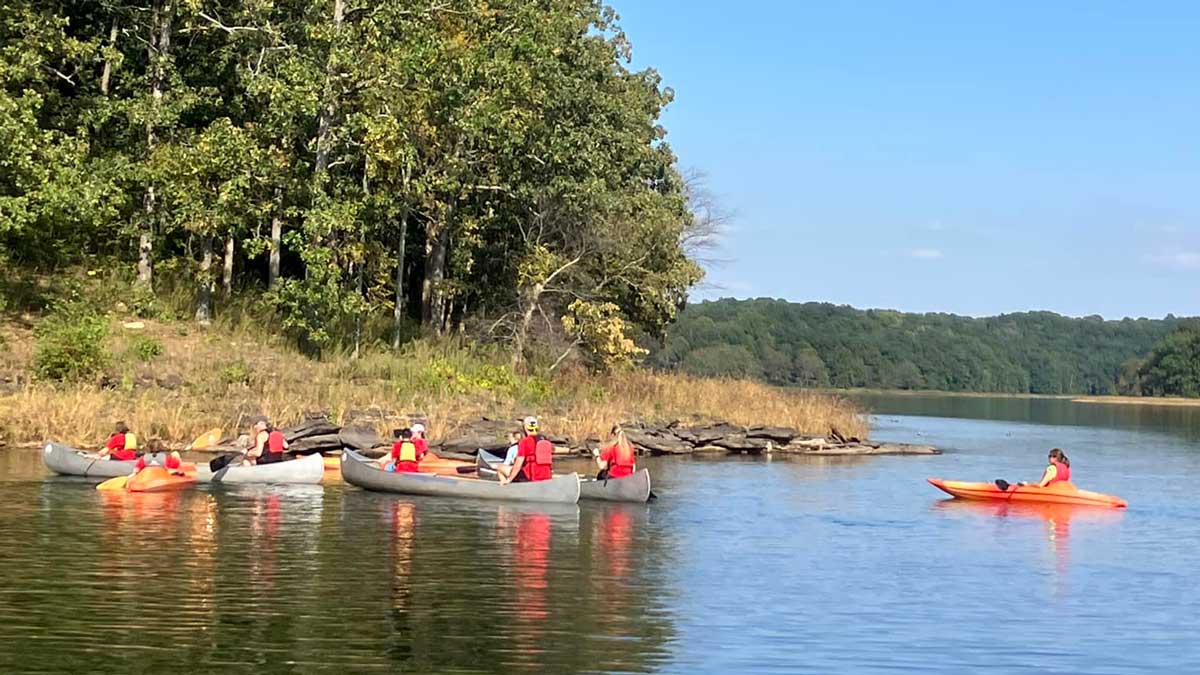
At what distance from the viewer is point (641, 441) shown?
128ft

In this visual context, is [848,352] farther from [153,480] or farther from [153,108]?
[153,480]

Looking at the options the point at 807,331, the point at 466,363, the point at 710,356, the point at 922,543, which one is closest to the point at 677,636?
the point at 922,543

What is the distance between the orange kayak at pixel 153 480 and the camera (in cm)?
2570

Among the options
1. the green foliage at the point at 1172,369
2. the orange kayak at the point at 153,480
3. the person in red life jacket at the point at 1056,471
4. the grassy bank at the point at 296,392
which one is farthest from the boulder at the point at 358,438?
the green foliage at the point at 1172,369

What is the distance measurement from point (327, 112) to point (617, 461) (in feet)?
57.8

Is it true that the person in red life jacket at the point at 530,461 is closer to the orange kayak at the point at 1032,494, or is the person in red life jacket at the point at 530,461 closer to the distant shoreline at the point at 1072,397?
the orange kayak at the point at 1032,494

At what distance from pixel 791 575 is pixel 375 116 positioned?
77.0 ft

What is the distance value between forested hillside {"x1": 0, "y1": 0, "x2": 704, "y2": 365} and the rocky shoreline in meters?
4.70

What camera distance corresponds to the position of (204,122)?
142 ft

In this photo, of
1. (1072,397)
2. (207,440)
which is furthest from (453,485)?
(1072,397)

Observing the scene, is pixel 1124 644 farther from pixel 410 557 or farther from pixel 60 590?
pixel 60 590

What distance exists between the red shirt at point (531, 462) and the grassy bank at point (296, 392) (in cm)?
908

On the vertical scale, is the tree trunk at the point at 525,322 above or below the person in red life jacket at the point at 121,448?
above

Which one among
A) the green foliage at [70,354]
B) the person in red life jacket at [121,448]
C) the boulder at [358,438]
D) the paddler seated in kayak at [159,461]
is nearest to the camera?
the paddler seated in kayak at [159,461]
